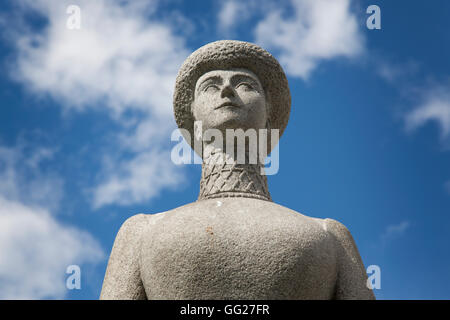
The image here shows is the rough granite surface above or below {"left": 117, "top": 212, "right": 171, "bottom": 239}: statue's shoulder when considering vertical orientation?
below

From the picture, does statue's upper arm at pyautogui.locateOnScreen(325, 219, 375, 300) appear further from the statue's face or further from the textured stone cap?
the textured stone cap

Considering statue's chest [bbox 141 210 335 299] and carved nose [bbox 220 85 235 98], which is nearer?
statue's chest [bbox 141 210 335 299]

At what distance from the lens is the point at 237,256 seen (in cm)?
570

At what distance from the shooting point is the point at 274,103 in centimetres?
773

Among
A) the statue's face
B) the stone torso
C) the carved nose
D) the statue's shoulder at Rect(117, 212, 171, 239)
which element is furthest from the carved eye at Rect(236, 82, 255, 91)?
the statue's shoulder at Rect(117, 212, 171, 239)

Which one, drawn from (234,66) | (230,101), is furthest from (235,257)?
(234,66)

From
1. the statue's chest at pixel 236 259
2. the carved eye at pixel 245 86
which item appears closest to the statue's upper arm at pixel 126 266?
the statue's chest at pixel 236 259

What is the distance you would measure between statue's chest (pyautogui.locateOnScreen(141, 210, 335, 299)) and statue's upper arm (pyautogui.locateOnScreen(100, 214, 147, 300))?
0.20 metres

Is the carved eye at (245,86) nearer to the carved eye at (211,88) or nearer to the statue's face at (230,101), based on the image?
the statue's face at (230,101)

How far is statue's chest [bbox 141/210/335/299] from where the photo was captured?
18.5ft

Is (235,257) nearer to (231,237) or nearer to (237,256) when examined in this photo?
(237,256)
